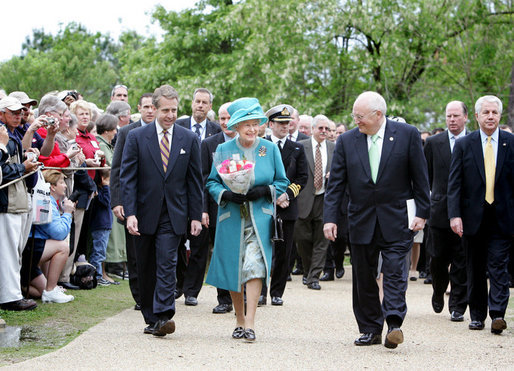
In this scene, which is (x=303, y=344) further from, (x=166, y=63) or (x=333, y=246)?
(x=166, y=63)

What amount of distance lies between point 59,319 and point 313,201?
5690 millimetres

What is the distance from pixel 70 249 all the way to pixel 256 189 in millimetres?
4392

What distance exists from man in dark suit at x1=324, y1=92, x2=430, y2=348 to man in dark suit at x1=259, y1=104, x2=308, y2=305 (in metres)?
3.00

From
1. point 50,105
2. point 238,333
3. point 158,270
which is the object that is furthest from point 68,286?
point 238,333

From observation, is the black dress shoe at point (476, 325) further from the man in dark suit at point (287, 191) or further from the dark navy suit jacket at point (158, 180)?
the dark navy suit jacket at point (158, 180)

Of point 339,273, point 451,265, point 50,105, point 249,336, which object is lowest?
point 339,273

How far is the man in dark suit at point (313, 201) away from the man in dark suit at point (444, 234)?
11.0 feet

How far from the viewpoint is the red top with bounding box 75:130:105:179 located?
12086 millimetres

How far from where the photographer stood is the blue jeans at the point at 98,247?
12320mm

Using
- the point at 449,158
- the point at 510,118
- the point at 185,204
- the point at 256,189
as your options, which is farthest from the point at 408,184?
the point at 510,118

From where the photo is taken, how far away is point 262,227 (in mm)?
8102

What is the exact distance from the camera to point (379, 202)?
304 inches

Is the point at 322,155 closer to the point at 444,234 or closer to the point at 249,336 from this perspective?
the point at 444,234

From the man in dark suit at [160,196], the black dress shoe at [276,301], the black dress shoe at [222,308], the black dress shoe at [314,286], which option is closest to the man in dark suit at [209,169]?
the black dress shoe at [222,308]
